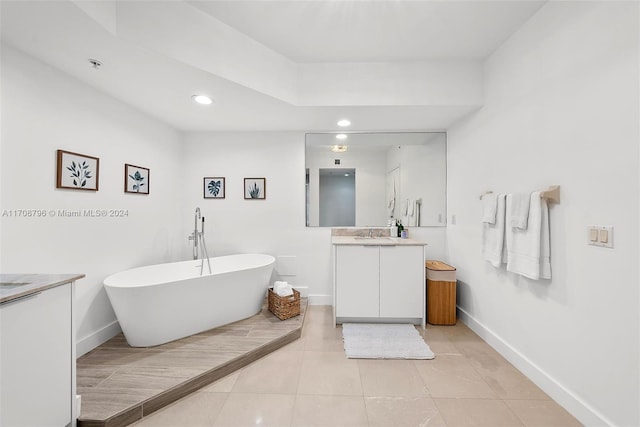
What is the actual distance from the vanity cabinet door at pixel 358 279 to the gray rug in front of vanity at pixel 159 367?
58 cm

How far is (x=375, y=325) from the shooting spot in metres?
2.63

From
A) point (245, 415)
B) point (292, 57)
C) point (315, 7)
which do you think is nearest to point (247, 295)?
point (245, 415)

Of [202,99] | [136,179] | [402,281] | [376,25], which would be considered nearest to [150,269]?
[136,179]

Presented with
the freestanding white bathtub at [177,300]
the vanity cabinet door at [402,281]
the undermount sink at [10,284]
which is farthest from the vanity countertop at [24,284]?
the vanity cabinet door at [402,281]

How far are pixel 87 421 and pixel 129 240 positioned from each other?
59.9 inches

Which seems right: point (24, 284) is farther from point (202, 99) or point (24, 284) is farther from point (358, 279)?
point (358, 279)

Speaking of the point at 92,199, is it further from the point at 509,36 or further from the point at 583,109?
the point at 509,36

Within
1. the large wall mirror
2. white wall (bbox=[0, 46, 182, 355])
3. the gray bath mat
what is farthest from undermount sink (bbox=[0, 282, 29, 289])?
the large wall mirror

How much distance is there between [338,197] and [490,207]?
1641 mm

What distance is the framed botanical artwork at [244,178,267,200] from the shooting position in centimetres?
327

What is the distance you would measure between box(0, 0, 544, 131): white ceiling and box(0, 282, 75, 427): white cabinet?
4.75 feet

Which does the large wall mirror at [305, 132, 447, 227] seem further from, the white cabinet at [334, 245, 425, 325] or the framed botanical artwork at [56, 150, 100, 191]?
the framed botanical artwork at [56, 150, 100, 191]

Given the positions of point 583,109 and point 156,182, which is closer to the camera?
point 583,109

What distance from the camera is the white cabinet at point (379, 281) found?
8.48 feet
